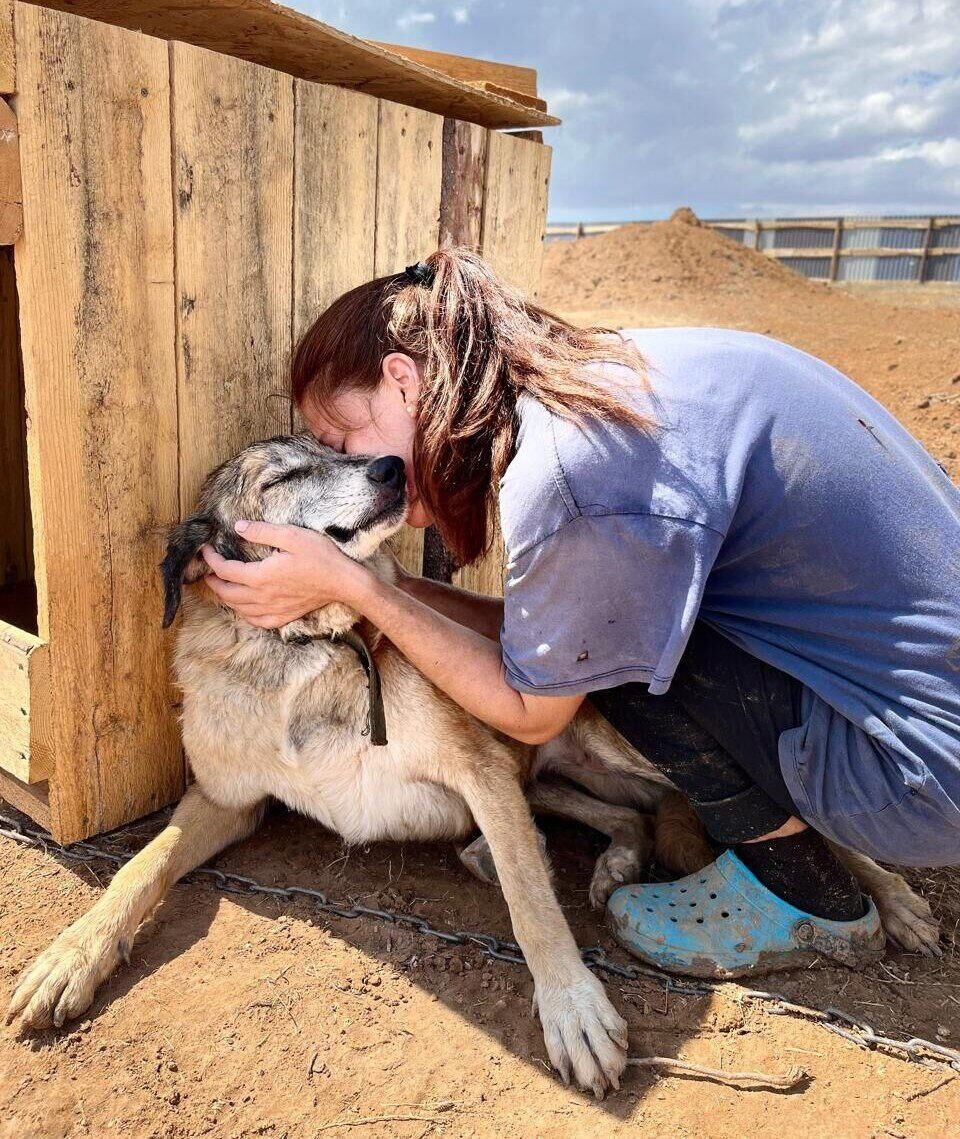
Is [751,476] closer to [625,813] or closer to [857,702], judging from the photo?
[857,702]

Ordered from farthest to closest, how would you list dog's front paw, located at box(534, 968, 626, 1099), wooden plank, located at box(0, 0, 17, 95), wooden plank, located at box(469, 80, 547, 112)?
wooden plank, located at box(469, 80, 547, 112) → wooden plank, located at box(0, 0, 17, 95) → dog's front paw, located at box(534, 968, 626, 1099)

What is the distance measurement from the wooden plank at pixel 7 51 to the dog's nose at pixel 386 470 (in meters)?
1.26

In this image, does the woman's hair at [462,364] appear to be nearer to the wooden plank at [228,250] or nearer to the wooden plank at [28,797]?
the wooden plank at [228,250]

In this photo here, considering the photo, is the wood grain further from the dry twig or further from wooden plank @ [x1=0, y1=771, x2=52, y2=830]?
the dry twig

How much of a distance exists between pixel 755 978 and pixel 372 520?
63.7 inches

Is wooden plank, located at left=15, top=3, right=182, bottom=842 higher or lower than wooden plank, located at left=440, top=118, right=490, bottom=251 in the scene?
lower

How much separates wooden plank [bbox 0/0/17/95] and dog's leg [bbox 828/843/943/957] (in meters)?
2.93

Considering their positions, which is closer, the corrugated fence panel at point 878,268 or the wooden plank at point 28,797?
the wooden plank at point 28,797

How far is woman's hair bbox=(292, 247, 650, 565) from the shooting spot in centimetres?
221

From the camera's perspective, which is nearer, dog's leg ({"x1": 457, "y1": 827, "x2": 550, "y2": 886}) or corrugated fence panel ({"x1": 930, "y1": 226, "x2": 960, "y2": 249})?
dog's leg ({"x1": 457, "y1": 827, "x2": 550, "y2": 886})

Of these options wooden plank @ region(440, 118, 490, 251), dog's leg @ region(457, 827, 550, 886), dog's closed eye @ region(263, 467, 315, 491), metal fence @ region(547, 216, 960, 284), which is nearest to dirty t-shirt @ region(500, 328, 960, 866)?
dog's closed eye @ region(263, 467, 315, 491)

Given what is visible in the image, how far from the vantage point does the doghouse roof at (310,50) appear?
8.95 ft

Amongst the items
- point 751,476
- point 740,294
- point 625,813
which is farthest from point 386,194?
point 740,294

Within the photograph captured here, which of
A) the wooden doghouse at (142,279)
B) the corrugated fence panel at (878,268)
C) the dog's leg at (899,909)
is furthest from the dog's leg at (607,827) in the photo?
the corrugated fence panel at (878,268)
